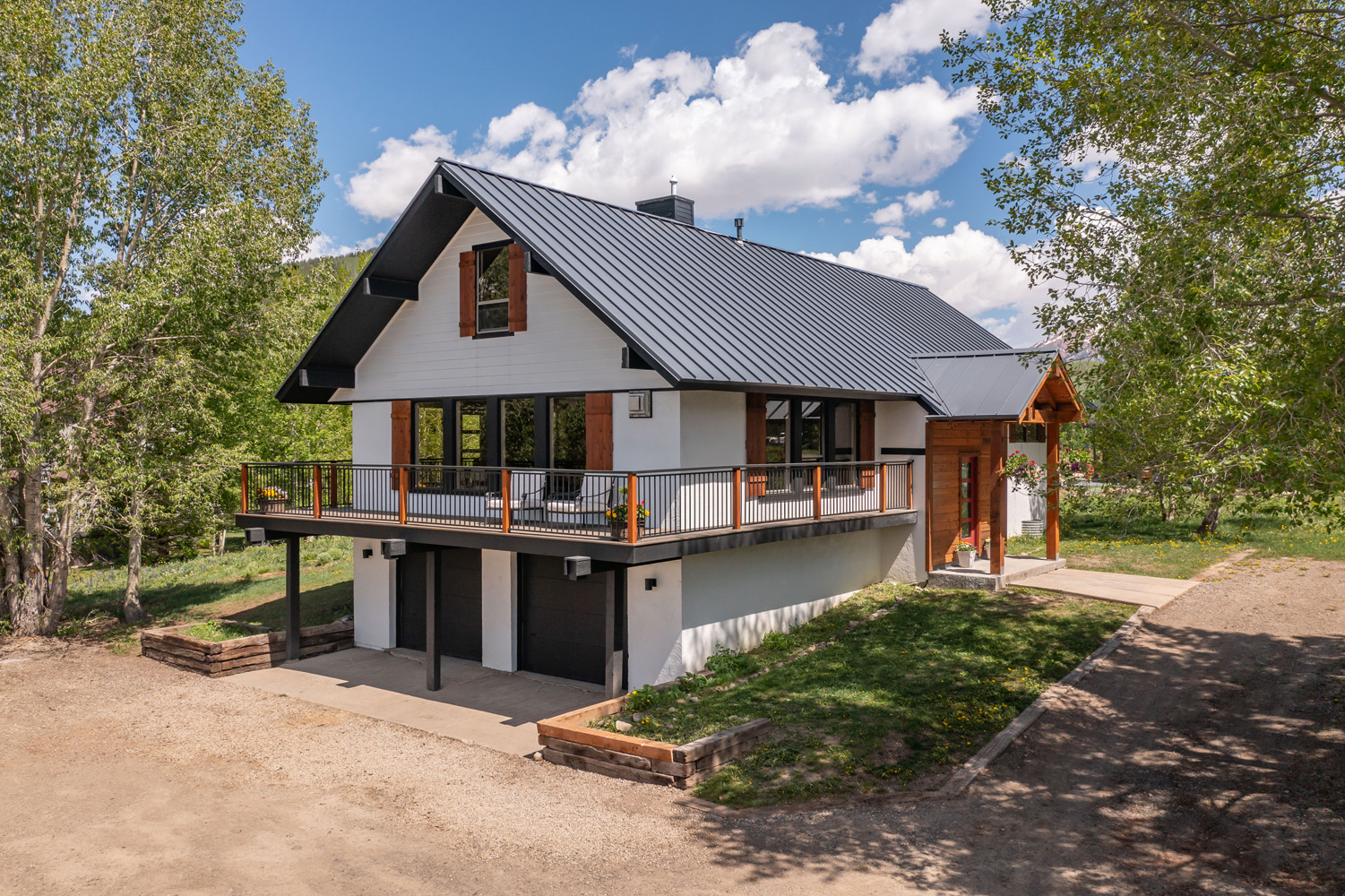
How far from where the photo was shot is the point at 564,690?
47.0ft

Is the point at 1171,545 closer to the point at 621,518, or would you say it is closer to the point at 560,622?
the point at 560,622

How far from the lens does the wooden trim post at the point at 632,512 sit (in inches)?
465

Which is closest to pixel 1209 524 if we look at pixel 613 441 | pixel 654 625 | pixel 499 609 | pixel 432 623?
pixel 654 625

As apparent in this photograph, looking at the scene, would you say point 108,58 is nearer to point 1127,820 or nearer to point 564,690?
point 564,690

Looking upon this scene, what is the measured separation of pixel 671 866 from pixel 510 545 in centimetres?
621

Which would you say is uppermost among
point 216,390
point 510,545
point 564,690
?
point 216,390

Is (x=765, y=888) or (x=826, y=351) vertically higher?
(x=826, y=351)

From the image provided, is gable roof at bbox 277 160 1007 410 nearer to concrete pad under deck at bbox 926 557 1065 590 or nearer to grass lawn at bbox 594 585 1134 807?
concrete pad under deck at bbox 926 557 1065 590

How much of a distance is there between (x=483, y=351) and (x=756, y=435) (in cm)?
516

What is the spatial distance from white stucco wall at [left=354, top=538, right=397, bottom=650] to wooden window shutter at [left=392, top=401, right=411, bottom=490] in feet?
6.14

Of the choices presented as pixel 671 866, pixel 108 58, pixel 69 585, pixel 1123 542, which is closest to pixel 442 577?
pixel 671 866

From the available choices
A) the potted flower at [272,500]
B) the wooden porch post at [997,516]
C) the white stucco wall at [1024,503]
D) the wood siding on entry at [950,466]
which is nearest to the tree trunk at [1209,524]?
the white stucco wall at [1024,503]

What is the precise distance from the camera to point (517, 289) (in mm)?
15062

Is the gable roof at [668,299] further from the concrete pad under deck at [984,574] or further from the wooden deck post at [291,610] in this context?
the wooden deck post at [291,610]
